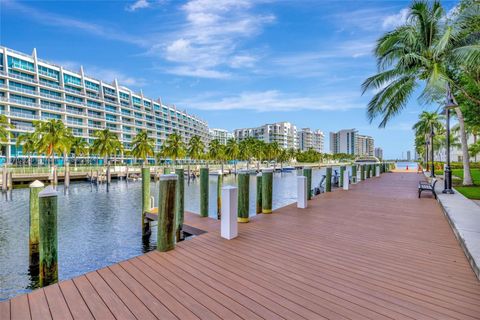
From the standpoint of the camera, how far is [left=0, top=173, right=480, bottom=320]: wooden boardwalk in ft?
10.2

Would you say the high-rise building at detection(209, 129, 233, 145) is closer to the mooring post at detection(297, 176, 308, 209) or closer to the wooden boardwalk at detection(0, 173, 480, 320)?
the mooring post at detection(297, 176, 308, 209)

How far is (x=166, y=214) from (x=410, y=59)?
14869 millimetres

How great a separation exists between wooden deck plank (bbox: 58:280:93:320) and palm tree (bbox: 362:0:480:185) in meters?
14.8

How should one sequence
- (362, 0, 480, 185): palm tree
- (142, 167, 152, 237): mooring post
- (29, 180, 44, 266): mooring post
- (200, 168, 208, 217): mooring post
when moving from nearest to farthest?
(29, 180, 44, 266): mooring post → (200, 168, 208, 217): mooring post → (142, 167, 152, 237): mooring post → (362, 0, 480, 185): palm tree

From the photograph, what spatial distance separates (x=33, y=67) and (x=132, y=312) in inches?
3158

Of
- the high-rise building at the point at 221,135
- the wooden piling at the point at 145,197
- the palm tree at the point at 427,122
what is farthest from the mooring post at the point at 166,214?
the high-rise building at the point at 221,135

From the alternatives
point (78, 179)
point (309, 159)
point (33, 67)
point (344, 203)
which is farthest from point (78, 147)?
point (309, 159)

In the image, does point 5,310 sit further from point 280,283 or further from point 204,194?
point 204,194

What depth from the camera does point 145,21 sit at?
13.0m

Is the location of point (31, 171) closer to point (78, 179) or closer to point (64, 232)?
point (78, 179)

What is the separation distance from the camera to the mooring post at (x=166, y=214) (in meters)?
5.20

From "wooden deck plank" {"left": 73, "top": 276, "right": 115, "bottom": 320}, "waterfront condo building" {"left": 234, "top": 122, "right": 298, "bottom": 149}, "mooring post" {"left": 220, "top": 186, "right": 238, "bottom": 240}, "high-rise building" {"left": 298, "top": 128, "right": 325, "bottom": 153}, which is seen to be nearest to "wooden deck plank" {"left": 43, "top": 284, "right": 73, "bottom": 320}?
"wooden deck plank" {"left": 73, "top": 276, "right": 115, "bottom": 320}

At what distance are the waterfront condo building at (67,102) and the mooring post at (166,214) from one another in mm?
66830

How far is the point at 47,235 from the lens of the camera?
511 centimetres
